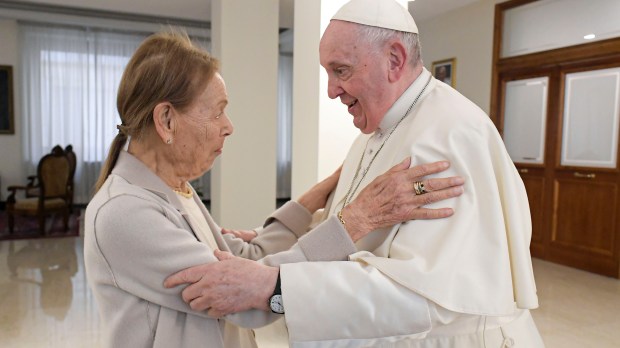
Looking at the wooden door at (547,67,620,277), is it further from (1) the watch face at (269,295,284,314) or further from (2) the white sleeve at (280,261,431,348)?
(1) the watch face at (269,295,284,314)

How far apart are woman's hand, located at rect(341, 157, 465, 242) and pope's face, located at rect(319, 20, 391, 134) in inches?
9.6

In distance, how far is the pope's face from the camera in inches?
47.9

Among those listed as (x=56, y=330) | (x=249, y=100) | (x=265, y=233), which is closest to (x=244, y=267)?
(x=265, y=233)

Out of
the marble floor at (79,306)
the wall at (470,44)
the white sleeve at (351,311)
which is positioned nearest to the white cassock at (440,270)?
the white sleeve at (351,311)

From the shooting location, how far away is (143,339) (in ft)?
3.46

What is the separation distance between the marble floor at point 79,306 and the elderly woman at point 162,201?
2219 millimetres

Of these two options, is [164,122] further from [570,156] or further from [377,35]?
[570,156]

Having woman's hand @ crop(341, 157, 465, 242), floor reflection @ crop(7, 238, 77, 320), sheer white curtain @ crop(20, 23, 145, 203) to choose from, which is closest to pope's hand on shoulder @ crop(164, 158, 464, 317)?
woman's hand @ crop(341, 157, 465, 242)

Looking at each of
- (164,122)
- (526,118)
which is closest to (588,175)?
(526,118)

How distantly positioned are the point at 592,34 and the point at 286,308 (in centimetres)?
545

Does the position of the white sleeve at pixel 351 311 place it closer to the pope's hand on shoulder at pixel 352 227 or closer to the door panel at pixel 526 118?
the pope's hand on shoulder at pixel 352 227

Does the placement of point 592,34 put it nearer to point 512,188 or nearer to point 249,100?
point 249,100

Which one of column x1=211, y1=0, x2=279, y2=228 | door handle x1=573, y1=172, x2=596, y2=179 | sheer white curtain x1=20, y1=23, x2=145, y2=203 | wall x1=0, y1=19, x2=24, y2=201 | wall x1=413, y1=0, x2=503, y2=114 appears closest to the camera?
door handle x1=573, y1=172, x2=596, y2=179

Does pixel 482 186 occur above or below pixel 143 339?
above
